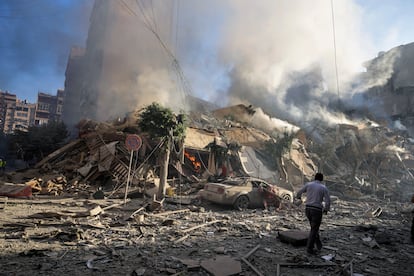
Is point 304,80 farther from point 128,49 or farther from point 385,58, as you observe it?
point 128,49

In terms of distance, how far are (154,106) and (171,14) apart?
1137 inches

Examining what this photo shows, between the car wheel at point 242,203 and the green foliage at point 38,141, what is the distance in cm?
2289

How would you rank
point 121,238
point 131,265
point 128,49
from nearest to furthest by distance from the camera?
point 131,265, point 121,238, point 128,49

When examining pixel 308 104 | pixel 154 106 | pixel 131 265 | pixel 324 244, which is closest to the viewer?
pixel 131 265

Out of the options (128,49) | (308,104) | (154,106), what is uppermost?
(128,49)

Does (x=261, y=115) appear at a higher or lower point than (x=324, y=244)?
higher

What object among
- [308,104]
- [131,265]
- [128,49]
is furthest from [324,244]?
[308,104]

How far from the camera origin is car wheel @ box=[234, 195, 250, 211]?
10.3 metres

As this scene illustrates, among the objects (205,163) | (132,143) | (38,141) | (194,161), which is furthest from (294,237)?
(38,141)

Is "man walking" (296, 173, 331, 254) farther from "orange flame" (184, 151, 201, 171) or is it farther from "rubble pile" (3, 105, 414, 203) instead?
"orange flame" (184, 151, 201, 171)

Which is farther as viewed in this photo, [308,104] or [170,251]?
[308,104]

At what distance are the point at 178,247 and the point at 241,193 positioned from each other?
5.50 m

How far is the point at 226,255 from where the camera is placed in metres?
4.93

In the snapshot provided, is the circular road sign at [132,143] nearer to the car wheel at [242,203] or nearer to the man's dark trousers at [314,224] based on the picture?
the car wheel at [242,203]
